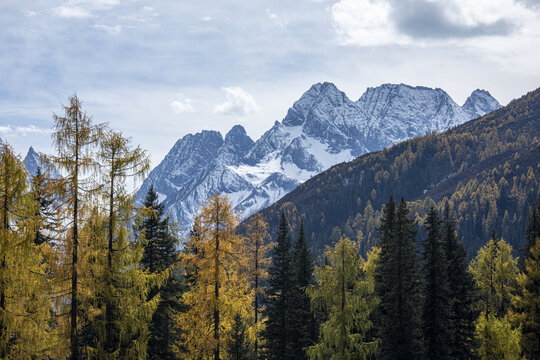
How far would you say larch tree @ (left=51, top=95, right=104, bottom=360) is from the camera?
51.6 feet

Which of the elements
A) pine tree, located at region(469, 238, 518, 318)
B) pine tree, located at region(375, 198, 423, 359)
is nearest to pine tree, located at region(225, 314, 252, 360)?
pine tree, located at region(375, 198, 423, 359)

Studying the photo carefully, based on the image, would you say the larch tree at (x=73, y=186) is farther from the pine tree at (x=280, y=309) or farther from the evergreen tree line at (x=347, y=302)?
the pine tree at (x=280, y=309)

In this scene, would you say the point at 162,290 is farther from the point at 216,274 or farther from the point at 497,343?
the point at 497,343

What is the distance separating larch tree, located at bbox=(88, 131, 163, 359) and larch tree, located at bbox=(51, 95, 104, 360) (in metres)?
0.89

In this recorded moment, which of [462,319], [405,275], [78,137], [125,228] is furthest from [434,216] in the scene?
[78,137]

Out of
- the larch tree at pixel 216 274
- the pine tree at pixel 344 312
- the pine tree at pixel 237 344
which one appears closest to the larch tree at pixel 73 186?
the larch tree at pixel 216 274

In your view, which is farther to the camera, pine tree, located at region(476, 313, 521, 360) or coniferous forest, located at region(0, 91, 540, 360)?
pine tree, located at region(476, 313, 521, 360)

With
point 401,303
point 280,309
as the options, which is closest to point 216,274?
point 280,309

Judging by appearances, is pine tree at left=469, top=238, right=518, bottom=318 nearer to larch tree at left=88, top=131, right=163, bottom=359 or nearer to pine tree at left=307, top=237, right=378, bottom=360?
pine tree at left=307, top=237, right=378, bottom=360

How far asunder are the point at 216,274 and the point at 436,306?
16.9 m

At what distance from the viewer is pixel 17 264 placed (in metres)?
14.8

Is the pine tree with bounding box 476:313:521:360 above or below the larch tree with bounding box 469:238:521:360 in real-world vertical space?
below

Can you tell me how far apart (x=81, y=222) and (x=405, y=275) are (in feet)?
75.3

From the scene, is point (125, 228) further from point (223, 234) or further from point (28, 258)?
point (223, 234)
